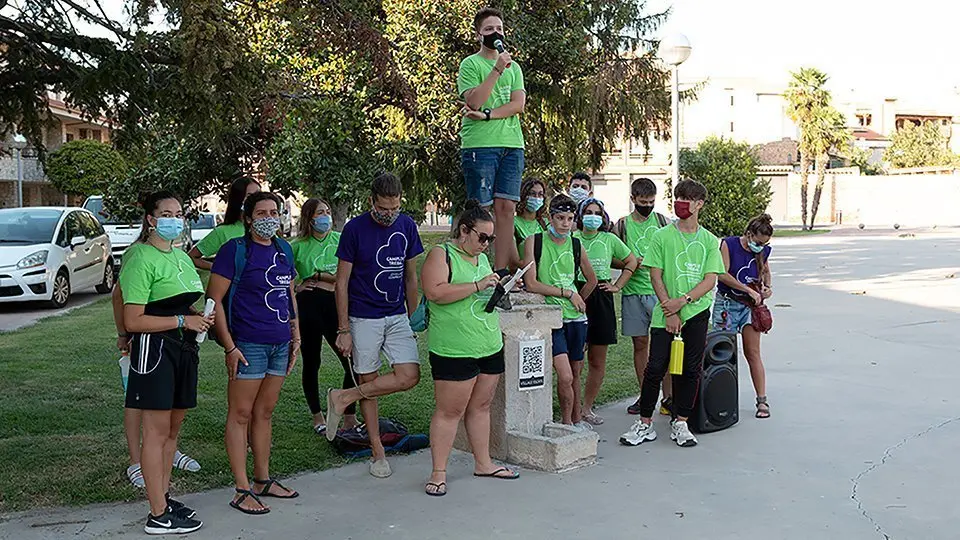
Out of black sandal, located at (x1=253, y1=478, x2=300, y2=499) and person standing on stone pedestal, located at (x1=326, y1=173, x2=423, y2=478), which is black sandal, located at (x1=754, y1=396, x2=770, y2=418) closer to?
person standing on stone pedestal, located at (x1=326, y1=173, x2=423, y2=478)

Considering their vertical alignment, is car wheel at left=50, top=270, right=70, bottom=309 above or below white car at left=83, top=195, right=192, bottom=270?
below

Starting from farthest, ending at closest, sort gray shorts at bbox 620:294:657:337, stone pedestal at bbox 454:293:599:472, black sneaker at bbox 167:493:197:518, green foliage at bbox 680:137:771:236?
green foliage at bbox 680:137:771:236 → gray shorts at bbox 620:294:657:337 → stone pedestal at bbox 454:293:599:472 → black sneaker at bbox 167:493:197:518

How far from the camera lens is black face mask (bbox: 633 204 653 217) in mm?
8094

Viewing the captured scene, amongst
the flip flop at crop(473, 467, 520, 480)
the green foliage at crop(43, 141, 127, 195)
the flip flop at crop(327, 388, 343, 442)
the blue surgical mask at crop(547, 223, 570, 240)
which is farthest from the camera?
the green foliage at crop(43, 141, 127, 195)

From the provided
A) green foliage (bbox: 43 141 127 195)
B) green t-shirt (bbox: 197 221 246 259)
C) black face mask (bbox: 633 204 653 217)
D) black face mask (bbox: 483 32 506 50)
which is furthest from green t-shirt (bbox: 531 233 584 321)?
green foliage (bbox: 43 141 127 195)

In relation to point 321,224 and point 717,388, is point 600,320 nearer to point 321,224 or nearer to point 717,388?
point 717,388

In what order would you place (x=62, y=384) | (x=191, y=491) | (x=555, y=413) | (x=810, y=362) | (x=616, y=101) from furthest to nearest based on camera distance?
(x=616, y=101), (x=810, y=362), (x=62, y=384), (x=555, y=413), (x=191, y=491)

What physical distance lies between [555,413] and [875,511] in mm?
2997

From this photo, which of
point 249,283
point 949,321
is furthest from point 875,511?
point 949,321

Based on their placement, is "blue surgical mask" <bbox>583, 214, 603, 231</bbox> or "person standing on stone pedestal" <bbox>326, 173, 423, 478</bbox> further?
"blue surgical mask" <bbox>583, 214, 603, 231</bbox>

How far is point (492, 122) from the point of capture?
6758mm

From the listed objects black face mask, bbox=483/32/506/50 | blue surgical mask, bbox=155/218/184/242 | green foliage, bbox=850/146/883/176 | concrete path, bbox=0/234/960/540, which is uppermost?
green foliage, bbox=850/146/883/176

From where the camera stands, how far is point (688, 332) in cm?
716

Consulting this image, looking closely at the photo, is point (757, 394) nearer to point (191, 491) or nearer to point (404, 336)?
point (404, 336)
